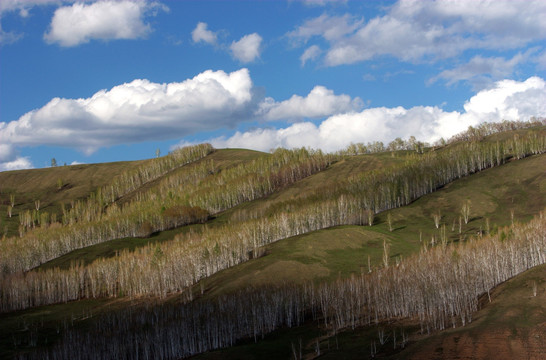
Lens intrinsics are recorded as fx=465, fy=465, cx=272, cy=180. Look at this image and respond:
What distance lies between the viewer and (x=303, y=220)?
174 metres

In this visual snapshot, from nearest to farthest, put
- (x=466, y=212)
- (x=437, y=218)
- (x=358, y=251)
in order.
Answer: (x=358, y=251)
(x=437, y=218)
(x=466, y=212)

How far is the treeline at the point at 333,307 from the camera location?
8144 centimetres

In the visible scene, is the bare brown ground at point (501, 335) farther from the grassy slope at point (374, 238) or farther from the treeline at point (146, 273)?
the treeline at point (146, 273)

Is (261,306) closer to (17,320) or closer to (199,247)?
(199,247)

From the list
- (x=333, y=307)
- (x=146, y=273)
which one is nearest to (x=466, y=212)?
(x=333, y=307)

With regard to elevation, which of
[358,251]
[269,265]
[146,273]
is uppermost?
[146,273]

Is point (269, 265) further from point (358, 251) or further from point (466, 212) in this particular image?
point (466, 212)

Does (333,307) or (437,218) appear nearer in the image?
(333,307)

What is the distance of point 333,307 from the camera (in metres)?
92.6

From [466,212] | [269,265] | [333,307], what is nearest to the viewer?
[333,307]

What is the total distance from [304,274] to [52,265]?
11025 cm

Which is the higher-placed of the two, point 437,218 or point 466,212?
point 466,212

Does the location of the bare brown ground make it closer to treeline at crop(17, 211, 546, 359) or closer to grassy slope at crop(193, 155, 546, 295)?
treeline at crop(17, 211, 546, 359)

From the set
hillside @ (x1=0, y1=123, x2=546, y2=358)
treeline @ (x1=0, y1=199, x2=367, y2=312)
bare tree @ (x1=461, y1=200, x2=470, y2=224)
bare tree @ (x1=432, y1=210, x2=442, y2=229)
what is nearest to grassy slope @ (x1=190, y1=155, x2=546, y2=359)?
hillside @ (x1=0, y1=123, x2=546, y2=358)
